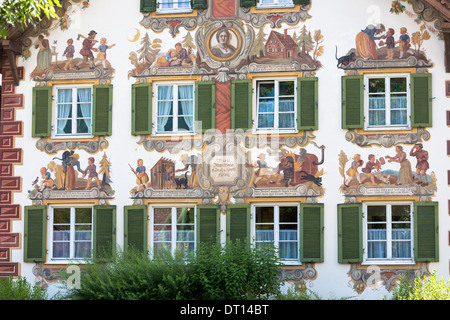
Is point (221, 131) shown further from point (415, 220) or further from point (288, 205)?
point (415, 220)

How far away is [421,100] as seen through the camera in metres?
21.1

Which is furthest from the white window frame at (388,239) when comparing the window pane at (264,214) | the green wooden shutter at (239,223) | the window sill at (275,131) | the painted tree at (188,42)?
the painted tree at (188,42)

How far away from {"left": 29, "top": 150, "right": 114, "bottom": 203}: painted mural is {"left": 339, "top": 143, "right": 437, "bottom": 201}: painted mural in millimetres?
5452

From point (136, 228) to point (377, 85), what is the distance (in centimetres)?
638

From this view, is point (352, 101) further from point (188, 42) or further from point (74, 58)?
point (74, 58)

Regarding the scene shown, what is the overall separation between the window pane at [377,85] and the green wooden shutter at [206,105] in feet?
11.7

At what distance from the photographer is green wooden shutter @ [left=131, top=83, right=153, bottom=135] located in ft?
72.1

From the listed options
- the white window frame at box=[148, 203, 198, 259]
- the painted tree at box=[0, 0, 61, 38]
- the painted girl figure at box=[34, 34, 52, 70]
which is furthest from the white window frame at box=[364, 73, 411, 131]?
the painted girl figure at box=[34, 34, 52, 70]

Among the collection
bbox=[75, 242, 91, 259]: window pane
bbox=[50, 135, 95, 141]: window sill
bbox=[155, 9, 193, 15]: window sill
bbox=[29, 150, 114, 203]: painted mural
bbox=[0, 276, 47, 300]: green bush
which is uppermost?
bbox=[155, 9, 193, 15]: window sill

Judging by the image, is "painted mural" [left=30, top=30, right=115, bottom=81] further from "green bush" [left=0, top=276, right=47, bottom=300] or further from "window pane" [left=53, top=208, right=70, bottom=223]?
"green bush" [left=0, top=276, right=47, bottom=300]

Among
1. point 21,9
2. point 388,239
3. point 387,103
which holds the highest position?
point 21,9

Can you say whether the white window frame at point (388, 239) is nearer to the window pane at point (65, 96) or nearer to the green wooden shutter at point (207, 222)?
the green wooden shutter at point (207, 222)

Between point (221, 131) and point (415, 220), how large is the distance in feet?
15.7

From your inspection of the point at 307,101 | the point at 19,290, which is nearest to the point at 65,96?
the point at 19,290
